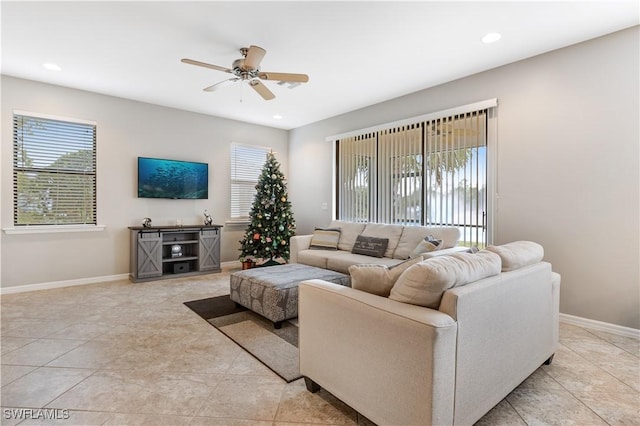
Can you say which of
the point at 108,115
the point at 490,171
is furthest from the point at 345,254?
the point at 108,115

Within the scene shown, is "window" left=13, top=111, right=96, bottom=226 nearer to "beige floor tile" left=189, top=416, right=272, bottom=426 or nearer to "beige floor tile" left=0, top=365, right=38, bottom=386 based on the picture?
"beige floor tile" left=0, top=365, right=38, bottom=386

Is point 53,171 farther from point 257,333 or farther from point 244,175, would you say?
point 257,333

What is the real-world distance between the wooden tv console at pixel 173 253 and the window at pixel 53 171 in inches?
31.0

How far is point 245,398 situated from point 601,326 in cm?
337

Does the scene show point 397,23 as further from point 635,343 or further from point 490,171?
point 635,343

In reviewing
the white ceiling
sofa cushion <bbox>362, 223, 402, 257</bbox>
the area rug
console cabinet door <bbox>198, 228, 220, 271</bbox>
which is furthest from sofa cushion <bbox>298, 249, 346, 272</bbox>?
the white ceiling

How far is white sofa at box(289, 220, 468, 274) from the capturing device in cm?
405

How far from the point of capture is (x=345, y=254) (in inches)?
181

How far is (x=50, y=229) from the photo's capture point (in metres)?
4.43

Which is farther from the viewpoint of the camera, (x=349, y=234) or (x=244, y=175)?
(x=244, y=175)

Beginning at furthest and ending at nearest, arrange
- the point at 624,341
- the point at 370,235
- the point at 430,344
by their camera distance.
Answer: the point at 370,235, the point at 624,341, the point at 430,344

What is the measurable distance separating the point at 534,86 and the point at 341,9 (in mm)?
2309

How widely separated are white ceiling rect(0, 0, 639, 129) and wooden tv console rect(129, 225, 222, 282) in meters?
2.16

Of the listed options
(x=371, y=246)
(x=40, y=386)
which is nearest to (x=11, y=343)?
(x=40, y=386)
